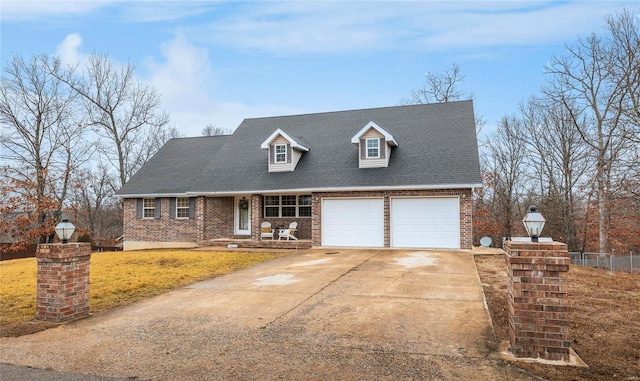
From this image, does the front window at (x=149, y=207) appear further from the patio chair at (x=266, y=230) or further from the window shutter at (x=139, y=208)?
the patio chair at (x=266, y=230)

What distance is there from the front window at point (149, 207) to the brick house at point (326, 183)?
6cm

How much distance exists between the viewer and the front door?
2061 cm

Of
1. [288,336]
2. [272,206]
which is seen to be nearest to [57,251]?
[288,336]

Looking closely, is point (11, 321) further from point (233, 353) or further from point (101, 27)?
point (101, 27)

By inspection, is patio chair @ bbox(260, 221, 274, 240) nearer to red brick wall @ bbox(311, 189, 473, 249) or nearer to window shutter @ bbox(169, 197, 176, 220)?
red brick wall @ bbox(311, 189, 473, 249)

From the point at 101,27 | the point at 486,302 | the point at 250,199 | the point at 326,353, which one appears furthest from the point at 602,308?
the point at 250,199

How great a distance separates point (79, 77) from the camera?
29.0m

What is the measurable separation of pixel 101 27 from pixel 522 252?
13356mm

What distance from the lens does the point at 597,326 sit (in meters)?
5.84

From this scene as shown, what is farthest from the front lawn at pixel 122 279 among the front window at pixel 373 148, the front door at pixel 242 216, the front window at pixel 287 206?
the front window at pixel 373 148

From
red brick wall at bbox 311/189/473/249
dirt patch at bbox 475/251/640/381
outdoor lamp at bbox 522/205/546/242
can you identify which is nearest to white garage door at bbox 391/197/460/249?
red brick wall at bbox 311/189/473/249

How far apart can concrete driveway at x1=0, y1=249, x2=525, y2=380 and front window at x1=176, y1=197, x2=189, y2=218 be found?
12718 mm

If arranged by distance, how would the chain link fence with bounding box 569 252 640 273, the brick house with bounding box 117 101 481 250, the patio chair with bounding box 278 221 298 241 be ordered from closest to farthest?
the brick house with bounding box 117 101 481 250, the patio chair with bounding box 278 221 298 241, the chain link fence with bounding box 569 252 640 273

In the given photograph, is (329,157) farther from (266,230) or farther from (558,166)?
(558,166)
